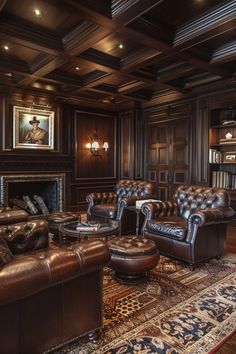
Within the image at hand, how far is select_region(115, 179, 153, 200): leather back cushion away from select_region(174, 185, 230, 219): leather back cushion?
2.96ft

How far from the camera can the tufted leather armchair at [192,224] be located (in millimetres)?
3252

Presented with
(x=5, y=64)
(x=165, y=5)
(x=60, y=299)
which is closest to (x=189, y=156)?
(x=165, y=5)

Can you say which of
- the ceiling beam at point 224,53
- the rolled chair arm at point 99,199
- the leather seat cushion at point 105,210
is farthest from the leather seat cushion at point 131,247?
the ceiling beam at point 224,53

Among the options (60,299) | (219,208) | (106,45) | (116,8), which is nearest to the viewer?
(60,299)

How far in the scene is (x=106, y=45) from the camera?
160 inches

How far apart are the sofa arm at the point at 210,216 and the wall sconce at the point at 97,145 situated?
172 inches

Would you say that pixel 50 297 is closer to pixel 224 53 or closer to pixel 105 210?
pixel 105 210

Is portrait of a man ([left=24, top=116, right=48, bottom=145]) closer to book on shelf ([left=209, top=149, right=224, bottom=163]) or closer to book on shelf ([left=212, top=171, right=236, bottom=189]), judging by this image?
book on shelf ([left=209, top=149, right=224, bottom=163])

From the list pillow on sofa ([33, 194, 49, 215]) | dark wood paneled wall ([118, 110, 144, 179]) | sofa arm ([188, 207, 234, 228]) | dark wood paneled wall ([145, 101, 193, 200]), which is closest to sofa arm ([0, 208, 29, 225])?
sofa arm ([188, 207, 234, 228])

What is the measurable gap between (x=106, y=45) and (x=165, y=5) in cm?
121

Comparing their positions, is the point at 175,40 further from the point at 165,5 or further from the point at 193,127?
the point at 193,127

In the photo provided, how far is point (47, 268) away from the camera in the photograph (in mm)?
1550

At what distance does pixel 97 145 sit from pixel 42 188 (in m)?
1.86

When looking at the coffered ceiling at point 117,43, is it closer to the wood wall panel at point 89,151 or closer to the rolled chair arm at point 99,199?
the wood wall panel at point 89,151
